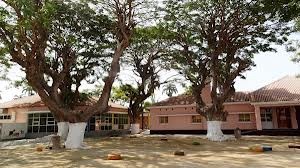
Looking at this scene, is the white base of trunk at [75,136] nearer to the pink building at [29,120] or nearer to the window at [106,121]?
the pink building at [29,120]

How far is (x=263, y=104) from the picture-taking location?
2820cm

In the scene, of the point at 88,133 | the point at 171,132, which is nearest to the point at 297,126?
the point at 171,132

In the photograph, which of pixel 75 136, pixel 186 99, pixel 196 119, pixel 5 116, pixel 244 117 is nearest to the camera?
pixel 75 136

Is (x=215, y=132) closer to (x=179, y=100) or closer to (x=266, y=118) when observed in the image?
(x=266, y=118)

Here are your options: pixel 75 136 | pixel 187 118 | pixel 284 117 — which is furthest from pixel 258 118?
pixel 75 136

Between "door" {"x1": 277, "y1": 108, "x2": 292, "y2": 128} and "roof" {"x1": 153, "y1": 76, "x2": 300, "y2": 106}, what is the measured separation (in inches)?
77.3

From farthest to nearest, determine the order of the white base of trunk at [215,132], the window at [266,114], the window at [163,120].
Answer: the window at [163,120]
the window at [266,114]
the white base of trunk at [215,132]

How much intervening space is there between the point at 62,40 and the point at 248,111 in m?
20.0

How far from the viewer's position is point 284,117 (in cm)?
2988

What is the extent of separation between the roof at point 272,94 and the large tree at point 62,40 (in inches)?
510

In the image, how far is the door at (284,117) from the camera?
29.6 m

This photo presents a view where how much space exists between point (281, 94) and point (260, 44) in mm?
8364

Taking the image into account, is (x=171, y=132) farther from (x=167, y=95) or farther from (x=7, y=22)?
(x=7, y=22)

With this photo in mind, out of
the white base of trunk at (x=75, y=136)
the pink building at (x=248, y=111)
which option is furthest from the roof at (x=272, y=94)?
the white base of trunk at (x=75, y=136)
